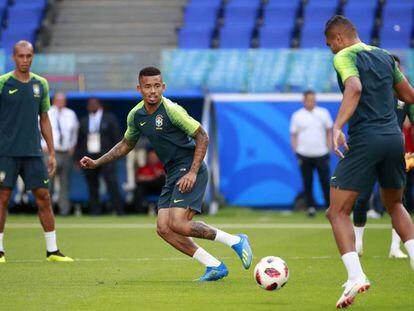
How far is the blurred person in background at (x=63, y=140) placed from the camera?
22.5 metres

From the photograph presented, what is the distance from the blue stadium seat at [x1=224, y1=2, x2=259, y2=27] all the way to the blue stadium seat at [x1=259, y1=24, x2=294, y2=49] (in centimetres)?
104

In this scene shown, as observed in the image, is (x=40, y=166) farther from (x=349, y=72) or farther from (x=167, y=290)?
(x=349, y=72)

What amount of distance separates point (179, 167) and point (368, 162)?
277 cm

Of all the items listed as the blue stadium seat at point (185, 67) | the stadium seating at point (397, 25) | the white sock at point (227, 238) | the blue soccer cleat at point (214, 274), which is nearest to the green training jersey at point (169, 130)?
the white sock at point (227, 238)

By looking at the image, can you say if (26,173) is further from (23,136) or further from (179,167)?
(179,167)

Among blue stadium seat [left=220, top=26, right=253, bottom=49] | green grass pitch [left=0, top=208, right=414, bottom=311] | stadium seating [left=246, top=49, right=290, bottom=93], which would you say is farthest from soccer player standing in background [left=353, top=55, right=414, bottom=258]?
blue stadium seat [left=220, top=26, right=253, bottom=49]

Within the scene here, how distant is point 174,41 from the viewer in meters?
28.9

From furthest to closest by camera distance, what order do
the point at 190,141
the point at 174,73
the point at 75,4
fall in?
1. the point at 75,4
2. the point at 174,73
3. the point at 190,141

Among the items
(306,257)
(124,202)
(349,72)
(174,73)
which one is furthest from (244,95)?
(349,72)

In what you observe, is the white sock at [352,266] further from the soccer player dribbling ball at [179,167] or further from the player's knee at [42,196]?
the player's knee at [42,196]

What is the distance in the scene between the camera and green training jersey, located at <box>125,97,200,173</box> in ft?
35.1

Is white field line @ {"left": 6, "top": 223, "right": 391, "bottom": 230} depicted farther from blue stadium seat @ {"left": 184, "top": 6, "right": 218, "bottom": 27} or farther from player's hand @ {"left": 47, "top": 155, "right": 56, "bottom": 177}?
blue stadium seat @ {"left": 184, "top": 6, "right": 218, "bottom": 27}

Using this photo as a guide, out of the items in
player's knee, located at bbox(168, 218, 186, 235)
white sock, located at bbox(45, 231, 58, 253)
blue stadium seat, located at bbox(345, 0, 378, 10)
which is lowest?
white sock, located at bbox(45, 231, 58, 253)

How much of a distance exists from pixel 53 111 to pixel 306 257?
10527 mm
